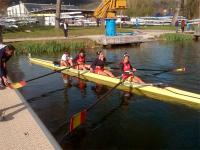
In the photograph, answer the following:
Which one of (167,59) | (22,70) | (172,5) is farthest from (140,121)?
(172,5)

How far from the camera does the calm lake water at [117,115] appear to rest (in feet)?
34.3

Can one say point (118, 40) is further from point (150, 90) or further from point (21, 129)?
point (21, 129)

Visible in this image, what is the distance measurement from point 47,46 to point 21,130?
22.5 m

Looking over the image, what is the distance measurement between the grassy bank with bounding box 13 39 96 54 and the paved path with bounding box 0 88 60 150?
19.0 metres

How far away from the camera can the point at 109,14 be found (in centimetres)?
3716

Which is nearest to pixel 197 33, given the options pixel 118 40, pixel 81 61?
pixel 118 40

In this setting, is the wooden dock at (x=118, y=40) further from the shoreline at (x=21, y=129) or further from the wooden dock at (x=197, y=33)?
the shoreline at (x=21, y=129)

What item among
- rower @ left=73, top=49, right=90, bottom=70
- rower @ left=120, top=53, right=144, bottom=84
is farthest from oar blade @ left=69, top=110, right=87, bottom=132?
rower @ left=73, top=49, right=90, bottom=70

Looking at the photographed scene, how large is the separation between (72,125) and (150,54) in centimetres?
2075

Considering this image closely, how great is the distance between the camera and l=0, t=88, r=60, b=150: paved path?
853 cm

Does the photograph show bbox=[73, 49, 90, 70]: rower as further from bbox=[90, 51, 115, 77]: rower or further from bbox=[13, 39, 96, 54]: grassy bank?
bbox=[13, 39, 96, 54]: grassy bank

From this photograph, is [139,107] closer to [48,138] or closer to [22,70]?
[48,138]

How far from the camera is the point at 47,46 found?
31.5m

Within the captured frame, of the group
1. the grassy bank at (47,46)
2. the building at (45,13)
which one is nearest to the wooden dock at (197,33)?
the grassy bank at (47,46)
